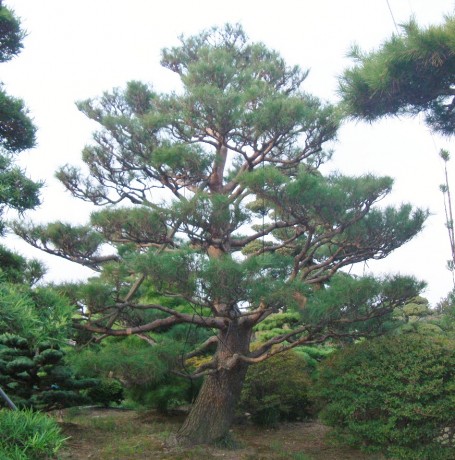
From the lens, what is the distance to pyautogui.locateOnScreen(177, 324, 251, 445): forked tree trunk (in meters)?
5.45

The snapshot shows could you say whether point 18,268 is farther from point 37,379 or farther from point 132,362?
point 37,379

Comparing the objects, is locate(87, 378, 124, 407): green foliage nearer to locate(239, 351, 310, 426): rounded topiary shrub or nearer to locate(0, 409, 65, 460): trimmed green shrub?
locate(239, 351, 310, 426): rounded topiary shrub

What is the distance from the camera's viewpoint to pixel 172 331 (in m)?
6.68

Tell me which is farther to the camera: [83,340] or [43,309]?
[83,340]

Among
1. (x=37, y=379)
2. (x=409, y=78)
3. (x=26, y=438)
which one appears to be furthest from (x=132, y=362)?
(x=409, y=78)

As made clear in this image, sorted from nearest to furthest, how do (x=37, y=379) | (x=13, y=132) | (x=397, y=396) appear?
1. (x=13, y=132)
2. (x=397, y=396)
3. (x=37, y=379)

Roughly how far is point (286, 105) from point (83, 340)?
3239mm

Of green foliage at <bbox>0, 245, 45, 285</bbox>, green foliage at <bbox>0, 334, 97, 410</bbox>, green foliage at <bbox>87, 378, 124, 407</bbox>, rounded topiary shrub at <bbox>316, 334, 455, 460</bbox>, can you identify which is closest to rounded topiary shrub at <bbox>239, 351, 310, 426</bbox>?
rounded topiary shrub at <bbox>316, 334, 455, 460</bbox>

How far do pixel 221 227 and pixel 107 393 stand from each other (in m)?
3.83

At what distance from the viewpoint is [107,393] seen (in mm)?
7871

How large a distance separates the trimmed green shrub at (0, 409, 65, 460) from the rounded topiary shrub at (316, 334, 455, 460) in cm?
317

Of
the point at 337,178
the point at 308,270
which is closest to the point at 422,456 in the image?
the point at 308,270

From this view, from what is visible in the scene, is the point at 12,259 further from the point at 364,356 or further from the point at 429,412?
the point at 429,412

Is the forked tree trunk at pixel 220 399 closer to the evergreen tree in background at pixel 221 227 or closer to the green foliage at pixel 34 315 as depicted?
the evergreen tree in background at pixel 221 227
